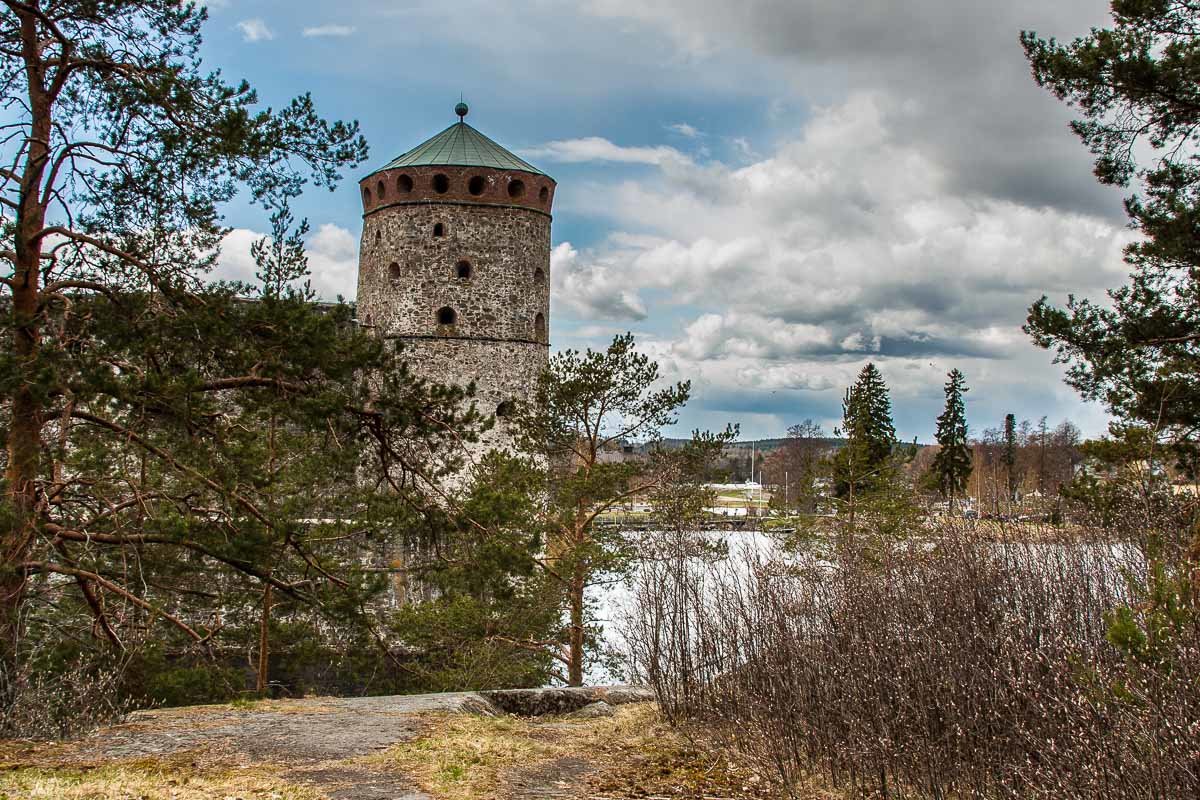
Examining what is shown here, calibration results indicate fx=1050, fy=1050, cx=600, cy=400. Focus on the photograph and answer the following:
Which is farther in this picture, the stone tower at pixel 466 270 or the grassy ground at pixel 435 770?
the stone tower at pixel 466 270

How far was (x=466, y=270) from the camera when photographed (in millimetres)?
21703

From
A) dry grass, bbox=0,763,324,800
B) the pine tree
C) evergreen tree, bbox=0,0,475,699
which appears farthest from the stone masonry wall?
the pine tree

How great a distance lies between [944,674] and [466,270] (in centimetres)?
1742

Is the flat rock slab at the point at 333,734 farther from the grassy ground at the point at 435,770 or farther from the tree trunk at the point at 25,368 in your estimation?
the tree trunk at the point at 25,368

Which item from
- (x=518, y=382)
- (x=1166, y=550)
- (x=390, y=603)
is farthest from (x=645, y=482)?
(x=1166, y=550)

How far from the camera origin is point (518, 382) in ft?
71.1

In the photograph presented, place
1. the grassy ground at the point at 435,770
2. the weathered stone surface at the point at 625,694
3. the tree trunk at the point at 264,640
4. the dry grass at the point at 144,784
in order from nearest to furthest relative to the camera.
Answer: the dry grass at the point at 144,784 → the grassy ground at the point at 435,770 → the weathered stone surface at the point at 625,694 → the tree trunk at the point at 264,640

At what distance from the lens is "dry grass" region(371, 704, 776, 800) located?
20.0ft

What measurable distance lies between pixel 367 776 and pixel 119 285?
456 centimetres

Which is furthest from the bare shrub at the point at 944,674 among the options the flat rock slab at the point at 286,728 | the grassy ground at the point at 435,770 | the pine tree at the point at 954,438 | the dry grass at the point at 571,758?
the pine tree at the point at 954,438

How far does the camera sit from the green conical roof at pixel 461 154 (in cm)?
2172

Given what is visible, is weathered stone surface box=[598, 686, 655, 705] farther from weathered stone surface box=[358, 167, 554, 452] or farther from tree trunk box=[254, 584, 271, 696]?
weathered stone surface box=[358, 167, 554, 452]

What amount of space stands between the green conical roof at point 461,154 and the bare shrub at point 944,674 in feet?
49.8

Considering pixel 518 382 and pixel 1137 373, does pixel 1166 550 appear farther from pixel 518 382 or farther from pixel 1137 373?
pixel 518 382
